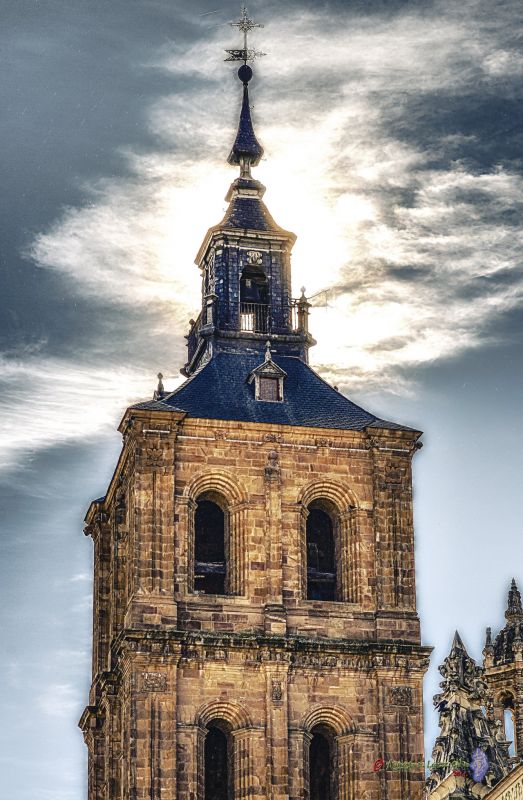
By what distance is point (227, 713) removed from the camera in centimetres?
7425

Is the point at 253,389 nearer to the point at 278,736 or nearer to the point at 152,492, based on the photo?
the point at 152,492

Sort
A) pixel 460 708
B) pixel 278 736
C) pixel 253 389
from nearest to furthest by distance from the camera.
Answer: pixel 460 708, pixel 278 736, pixel 253 389

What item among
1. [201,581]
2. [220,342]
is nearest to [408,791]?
[201,581]

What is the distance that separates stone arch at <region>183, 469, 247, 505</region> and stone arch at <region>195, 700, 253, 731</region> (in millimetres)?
6153

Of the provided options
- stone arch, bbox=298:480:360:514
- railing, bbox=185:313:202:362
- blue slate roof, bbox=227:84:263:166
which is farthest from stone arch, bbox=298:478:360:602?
blue slate roof, bbox=227:84:263:166

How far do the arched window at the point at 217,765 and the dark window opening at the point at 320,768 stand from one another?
244cm

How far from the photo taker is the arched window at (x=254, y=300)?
83.1 metres

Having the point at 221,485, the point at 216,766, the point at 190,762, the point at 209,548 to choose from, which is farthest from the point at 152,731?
the point at 221,485

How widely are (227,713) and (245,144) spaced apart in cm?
2158

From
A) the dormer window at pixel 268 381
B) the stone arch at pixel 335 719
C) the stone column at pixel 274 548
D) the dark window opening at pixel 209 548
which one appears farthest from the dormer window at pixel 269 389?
the stone arch at pixel 335 719

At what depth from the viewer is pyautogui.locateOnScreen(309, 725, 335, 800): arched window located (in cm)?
7538

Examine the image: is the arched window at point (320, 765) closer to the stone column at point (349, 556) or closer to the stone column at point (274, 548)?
the stone column at point (274, 548)

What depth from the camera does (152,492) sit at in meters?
75.9

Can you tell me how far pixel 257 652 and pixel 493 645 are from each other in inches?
298
